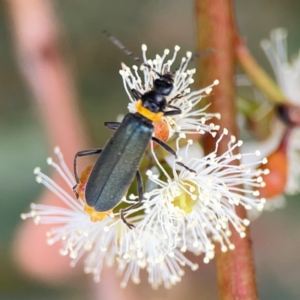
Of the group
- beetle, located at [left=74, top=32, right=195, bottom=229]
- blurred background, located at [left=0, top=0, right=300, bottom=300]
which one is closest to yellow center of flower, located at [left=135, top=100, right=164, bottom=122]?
beetle, located at [left=74, top=32, right=195, bottom=229]

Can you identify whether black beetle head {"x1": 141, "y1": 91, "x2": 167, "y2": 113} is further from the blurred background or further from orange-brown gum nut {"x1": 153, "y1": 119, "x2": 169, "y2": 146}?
the blurred background

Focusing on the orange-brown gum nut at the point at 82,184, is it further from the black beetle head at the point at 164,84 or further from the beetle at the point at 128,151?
the black beetle head at the point at 164,84

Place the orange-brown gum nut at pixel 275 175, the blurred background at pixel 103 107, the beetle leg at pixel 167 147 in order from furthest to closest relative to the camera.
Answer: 1. the blurred background at pixel 103 107
2. the orange-brown gum nut at pixel 275 175
3. the beetle leg at pixel 167 147

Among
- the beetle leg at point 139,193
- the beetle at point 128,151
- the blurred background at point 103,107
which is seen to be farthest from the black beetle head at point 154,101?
the blurred background at point 103,107

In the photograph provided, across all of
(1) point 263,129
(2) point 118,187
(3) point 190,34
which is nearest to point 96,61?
(3) point 190,34

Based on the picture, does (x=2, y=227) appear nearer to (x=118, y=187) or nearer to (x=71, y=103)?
(x=71, y=103)

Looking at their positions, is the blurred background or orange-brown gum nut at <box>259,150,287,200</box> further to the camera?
the blurred background

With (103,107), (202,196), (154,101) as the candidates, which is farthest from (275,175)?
(103,107)
